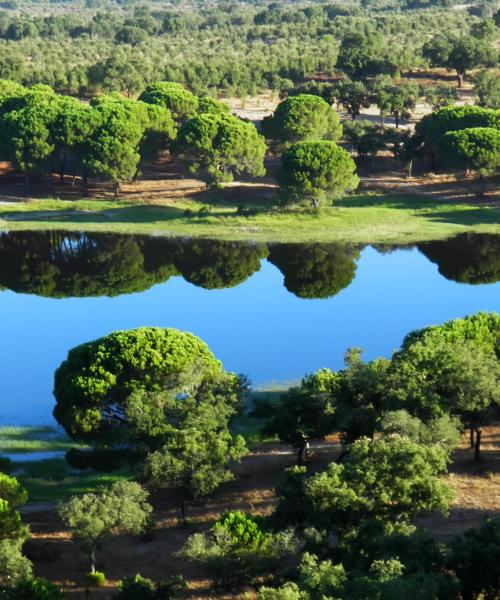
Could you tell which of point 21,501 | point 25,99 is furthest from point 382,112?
point 21,501

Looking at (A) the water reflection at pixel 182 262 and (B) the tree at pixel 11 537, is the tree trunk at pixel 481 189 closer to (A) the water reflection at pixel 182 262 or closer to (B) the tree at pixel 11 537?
(A) the water reflection at pixel 182 262

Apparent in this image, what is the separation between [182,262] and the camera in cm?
8356

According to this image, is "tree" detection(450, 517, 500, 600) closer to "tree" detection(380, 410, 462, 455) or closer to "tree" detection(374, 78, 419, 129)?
"tree" detection(380, 410, 462, 455)

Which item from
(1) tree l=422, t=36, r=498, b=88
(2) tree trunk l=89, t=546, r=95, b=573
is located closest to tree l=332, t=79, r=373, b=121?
(1) tree l=422, t=36, r=498, b=88

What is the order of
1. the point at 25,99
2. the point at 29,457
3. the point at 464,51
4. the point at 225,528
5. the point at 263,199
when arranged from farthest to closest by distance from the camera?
1. the point at 464,51
2. the point at 25,99
3. the point at 263,199
4. the point at 29,457
5. the point at 225,528

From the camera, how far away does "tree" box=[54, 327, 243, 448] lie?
44.7 meters

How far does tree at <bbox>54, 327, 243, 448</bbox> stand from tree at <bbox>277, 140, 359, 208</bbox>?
154 feet

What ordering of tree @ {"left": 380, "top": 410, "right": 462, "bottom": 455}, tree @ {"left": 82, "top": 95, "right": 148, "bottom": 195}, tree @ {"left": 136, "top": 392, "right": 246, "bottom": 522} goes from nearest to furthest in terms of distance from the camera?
tree @ {"left": 380, "top": 410, "right": 462, "bottom": 455} < tree @ {"left": 136, "top": 392, "right": 246, "bottom": 522} < tree @ {"left": 82, "top": 95, "right": 148, "bottom": 195}

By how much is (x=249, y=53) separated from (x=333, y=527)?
14624 centimetres

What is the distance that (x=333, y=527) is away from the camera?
111 feet

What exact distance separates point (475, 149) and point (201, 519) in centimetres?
6630

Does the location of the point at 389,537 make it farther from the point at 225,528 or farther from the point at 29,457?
the point at 29,457

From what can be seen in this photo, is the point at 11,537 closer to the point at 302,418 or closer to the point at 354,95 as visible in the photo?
the point at 302,418

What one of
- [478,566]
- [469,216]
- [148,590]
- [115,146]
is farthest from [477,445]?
[115,146]
